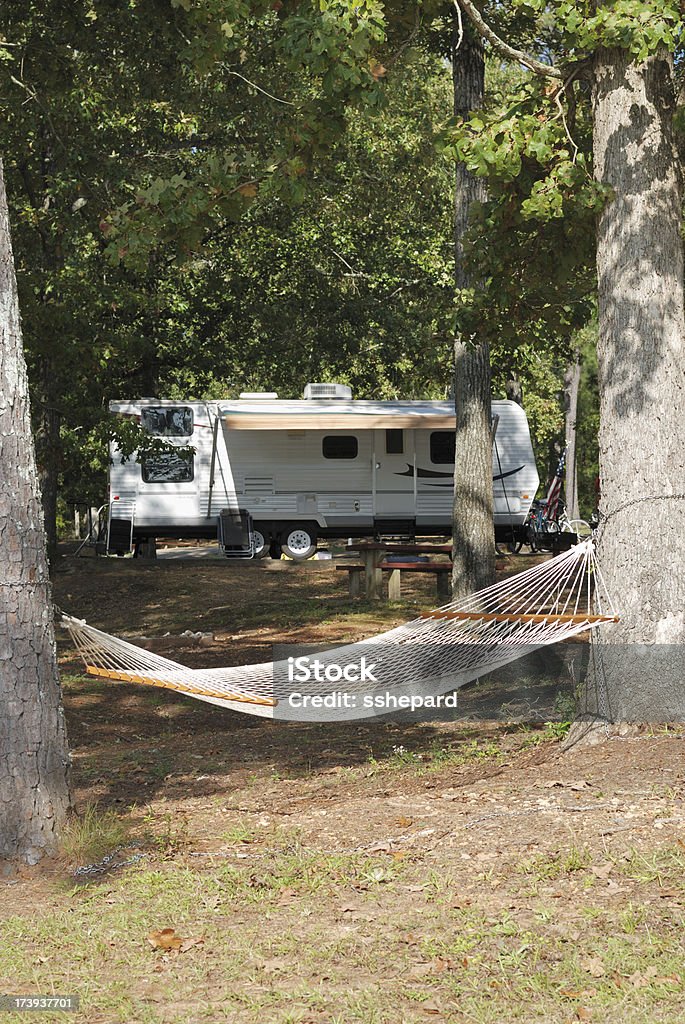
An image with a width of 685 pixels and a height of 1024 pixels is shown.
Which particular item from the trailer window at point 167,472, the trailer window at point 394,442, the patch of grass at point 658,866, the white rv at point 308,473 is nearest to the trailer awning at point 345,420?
the white rv at point 308,473

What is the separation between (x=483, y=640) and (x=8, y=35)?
8134 mm

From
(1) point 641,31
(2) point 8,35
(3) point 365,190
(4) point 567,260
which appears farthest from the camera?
(3) point 365,190

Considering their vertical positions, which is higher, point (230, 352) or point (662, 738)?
point (230, 352)

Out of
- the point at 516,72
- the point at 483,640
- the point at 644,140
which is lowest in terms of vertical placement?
the point at 483,640

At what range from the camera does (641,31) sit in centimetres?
563

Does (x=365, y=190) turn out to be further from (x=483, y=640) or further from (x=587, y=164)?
(x=483, y=640)

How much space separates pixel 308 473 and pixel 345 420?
3.79ft

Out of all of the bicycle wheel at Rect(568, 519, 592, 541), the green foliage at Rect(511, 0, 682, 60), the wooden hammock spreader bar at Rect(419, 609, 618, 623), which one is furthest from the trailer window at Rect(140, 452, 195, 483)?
the green foliage at Rect(511, 0, 682, 60)

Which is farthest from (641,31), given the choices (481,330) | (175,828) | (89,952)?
(89,952)

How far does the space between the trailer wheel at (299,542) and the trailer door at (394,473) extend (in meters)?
1.14

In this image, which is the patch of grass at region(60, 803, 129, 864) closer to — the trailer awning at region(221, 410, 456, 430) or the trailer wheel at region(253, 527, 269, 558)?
the trailer awning at region(221, 410, 456, 430)

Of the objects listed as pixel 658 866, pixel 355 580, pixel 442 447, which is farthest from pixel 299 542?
pixel 658 866

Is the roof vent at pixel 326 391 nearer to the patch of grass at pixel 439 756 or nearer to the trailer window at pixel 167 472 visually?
the trailer window at pixel 167 472

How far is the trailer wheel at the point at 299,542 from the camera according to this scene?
18.5 meters
